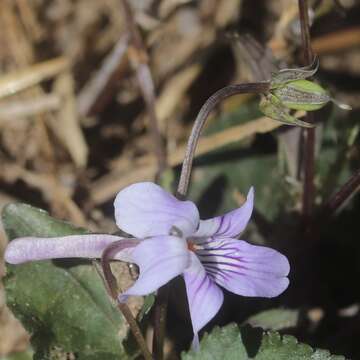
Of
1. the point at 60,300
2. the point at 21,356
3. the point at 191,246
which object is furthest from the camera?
the point at 21,356

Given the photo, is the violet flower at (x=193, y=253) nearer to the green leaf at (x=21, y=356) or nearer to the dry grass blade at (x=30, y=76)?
the green leaf at (x=21, y=356)

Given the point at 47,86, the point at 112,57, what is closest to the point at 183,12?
the point at 112,57

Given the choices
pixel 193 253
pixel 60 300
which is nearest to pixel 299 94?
pixel 193 253

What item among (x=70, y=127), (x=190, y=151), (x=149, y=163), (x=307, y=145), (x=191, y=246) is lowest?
(x=149, y=163)

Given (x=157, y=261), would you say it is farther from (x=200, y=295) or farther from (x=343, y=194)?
(x=343, y=194)

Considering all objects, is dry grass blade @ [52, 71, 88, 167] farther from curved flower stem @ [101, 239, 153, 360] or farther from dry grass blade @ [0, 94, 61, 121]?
curved flower stem @ [101, 239, 153, 360]

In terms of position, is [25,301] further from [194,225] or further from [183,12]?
[183,12]
